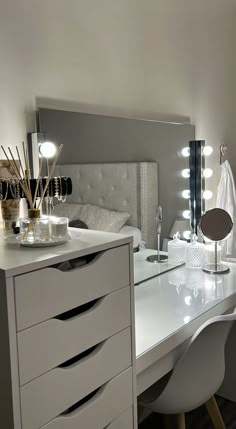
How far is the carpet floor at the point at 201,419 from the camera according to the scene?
210 cm

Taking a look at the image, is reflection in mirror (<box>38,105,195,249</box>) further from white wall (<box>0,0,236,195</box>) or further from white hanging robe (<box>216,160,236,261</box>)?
white hanging robe (<box>216,160,236,261</box>)

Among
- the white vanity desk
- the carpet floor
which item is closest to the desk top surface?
the white vanity desk

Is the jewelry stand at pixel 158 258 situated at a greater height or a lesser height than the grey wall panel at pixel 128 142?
lesser

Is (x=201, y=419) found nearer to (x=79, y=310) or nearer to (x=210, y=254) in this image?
(x=210, y=254)

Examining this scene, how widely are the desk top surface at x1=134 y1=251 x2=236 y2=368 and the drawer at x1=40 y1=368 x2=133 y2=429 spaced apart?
123 mm

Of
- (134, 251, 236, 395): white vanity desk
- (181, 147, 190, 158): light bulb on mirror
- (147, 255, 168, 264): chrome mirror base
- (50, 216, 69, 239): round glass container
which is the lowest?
(134, 251, 236, 395): white vanity desk

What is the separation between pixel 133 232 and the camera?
197 centimetres

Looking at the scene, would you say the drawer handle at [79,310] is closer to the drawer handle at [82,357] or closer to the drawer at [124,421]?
the drawer handle at [82,357]

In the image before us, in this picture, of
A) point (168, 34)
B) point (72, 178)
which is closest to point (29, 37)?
point (72, 178)

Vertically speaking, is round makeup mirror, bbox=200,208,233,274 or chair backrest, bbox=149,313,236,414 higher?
round makeup mirror, bbox=200,208,233,274

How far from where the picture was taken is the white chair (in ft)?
4.60

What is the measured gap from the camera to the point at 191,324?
4.93ft

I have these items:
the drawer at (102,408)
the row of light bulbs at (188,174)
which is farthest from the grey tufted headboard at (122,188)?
the drawer at (102,408)

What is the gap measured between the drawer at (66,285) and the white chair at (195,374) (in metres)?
0.44
